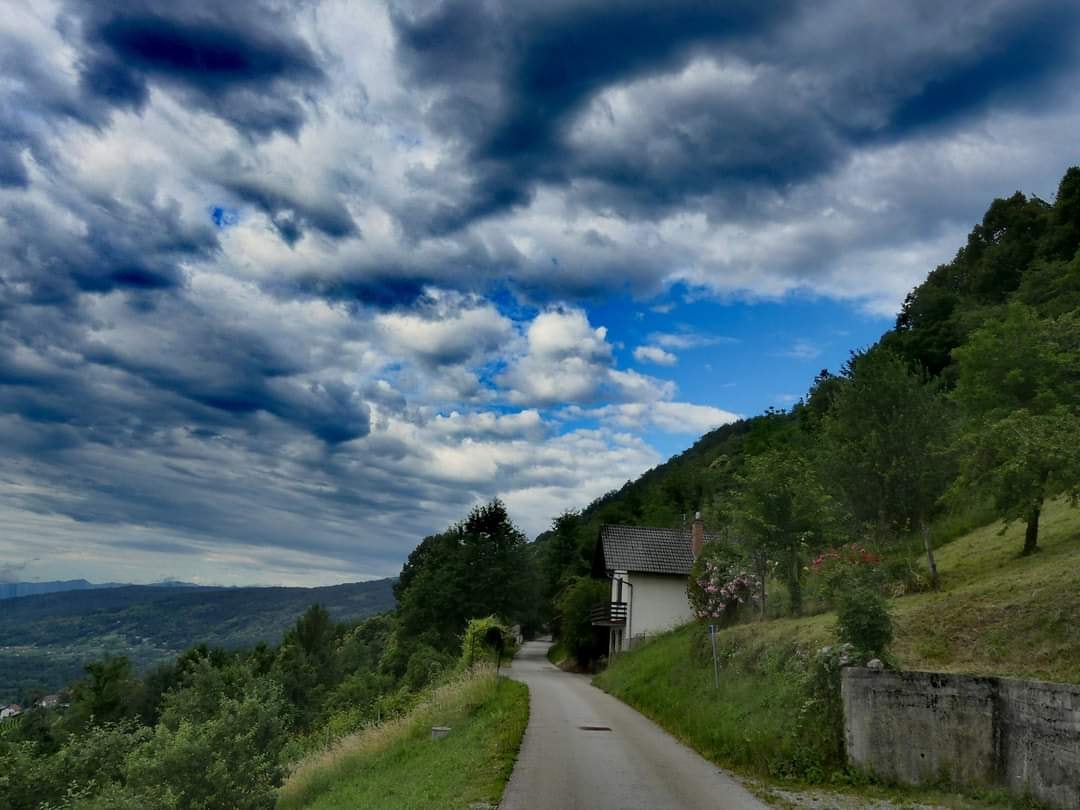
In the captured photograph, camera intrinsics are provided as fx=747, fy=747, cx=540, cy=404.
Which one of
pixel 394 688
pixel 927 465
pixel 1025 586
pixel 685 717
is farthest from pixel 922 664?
pixel 394 688

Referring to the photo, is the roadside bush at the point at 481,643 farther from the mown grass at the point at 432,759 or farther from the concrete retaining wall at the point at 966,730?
the concrete retaining wall at the point at 966,730

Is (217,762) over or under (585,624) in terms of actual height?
under

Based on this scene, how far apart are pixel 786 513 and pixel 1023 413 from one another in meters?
7.65

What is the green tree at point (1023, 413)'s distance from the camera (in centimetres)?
1478

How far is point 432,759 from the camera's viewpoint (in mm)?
15711

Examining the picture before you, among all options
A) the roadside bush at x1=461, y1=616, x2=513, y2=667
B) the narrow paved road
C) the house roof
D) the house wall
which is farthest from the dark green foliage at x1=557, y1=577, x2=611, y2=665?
the narrow paved road

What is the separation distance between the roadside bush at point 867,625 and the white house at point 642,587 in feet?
97.0

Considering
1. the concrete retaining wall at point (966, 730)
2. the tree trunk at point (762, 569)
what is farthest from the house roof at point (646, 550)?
the concrete retaining wall at point (966, 730)

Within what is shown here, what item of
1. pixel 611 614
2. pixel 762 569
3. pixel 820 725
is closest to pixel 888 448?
pixel 762 569

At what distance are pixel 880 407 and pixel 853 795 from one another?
42.9 ft

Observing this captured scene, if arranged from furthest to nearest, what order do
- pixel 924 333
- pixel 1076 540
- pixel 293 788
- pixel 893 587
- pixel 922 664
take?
pixel 924 333, pixel 293 788, pixel 893 587, pixel 1076 540, pixel 922 664

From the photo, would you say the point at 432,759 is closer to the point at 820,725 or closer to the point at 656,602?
the point at 820,725

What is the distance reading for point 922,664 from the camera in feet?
40.8

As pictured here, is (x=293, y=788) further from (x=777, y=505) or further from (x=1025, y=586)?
(x=1025, y=586)
